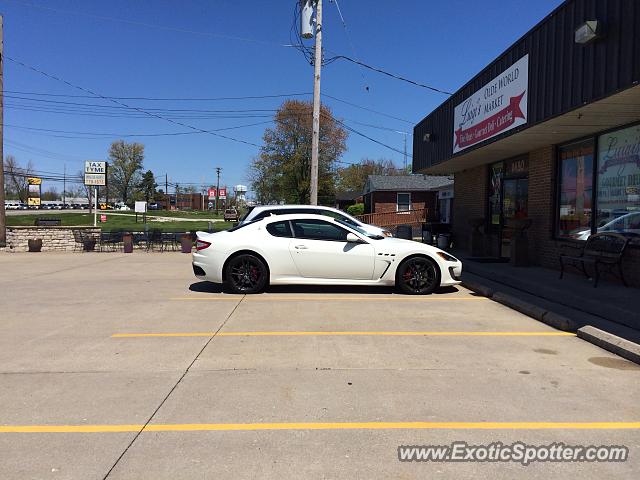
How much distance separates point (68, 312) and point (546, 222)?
32.6 feet

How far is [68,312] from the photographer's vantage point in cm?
784

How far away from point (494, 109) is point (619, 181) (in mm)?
3052

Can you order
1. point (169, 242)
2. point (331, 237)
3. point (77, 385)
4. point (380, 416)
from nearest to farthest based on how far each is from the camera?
point (380, 416) → point (77, 385) → point (331, 237) → point (169, 242)

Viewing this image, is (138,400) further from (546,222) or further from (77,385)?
(546,222)

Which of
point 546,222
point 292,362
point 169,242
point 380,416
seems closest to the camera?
point 380,416

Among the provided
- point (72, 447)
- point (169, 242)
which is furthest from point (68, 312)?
point (169, 242)

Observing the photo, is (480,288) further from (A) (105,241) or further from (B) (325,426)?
(A) (105,241)

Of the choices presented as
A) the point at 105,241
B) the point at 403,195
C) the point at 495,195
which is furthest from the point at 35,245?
the point at 403,195

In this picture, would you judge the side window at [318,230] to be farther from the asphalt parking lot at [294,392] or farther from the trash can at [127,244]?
the trash can at [127,244]

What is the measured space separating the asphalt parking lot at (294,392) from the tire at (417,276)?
49.3 inches

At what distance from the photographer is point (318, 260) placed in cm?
910

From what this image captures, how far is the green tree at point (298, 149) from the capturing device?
4831 centimetres

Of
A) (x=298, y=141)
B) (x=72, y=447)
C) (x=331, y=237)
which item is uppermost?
(x=298, y=141)

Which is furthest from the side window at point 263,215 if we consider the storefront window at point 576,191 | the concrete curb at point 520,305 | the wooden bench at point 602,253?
the storefront window at point 576,191
